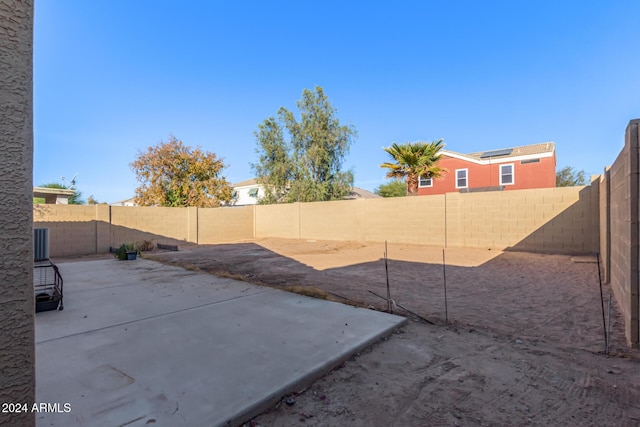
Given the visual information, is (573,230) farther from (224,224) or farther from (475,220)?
(224,224)

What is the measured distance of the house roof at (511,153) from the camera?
1862cm

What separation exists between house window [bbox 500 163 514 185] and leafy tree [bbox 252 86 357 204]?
32.6 ft

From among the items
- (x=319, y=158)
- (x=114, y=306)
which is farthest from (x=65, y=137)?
(x=114, y=306)

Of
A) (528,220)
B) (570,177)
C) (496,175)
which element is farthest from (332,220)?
(570,177)

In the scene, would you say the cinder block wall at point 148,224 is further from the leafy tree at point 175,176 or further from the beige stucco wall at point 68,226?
the leafy tree at point 175,176

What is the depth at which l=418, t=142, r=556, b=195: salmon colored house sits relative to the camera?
729 inches

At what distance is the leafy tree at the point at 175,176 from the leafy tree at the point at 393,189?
18.9m

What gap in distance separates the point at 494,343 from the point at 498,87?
14927mm

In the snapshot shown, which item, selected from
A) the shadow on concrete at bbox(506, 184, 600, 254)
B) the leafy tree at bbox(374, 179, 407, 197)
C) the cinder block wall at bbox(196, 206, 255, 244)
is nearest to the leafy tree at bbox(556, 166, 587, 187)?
the leafy tree at bbox(374, 179, 407, 197)

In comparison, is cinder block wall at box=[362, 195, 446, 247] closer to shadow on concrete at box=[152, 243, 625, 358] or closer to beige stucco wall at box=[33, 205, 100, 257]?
shadow on concrete at box=[152, 243, 625, 358]

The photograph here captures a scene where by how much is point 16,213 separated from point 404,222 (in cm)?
→ 1433

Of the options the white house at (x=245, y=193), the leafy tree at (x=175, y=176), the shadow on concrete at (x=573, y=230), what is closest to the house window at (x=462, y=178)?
the shadow on concrete at (x=573, y=230)

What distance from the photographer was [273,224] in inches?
803

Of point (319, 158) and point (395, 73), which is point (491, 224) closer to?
point (395, 73)
